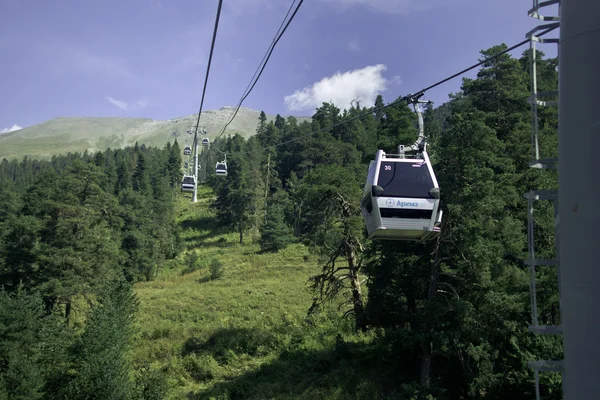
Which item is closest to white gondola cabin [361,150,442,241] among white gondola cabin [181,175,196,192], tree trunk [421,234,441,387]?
tree trunk [421,234,441,387]

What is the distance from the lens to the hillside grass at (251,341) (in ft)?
71.6

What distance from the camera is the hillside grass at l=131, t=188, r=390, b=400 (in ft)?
71.6

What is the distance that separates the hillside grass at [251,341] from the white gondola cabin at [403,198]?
12.1 m

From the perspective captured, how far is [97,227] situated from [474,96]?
102 ft

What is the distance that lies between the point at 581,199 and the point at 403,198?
6393 millimetres

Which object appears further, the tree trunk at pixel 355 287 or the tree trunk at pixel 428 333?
the tree trunk at pixel 355 287

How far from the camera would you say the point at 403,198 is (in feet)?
30.9

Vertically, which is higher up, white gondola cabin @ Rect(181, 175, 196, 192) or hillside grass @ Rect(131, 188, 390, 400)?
white gondola cabin @ Rect(181, 175, 196, 192)

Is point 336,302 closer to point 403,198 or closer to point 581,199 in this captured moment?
point 403,198

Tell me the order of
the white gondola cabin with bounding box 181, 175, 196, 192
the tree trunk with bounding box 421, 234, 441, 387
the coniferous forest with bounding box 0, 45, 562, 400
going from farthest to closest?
the white gondola cabin with bounding box 181, 175, 196, 192 < the tree trunk with bounding box 421, 234, 441, 387 < the coniferous forest with bounding box 0, 45, 562, 400

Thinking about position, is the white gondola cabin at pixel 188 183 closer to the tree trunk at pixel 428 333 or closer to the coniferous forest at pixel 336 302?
the coniferous forest at pixel 336 302

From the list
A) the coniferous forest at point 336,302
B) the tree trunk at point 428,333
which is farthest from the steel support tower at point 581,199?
the tree trunk at point 428,333

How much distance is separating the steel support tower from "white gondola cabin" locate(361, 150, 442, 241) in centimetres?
613

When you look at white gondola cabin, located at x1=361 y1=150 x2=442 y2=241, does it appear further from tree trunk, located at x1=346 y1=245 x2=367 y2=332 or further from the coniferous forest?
tree trunk, located at x1=346 y1=245 x2=367 y2=332
